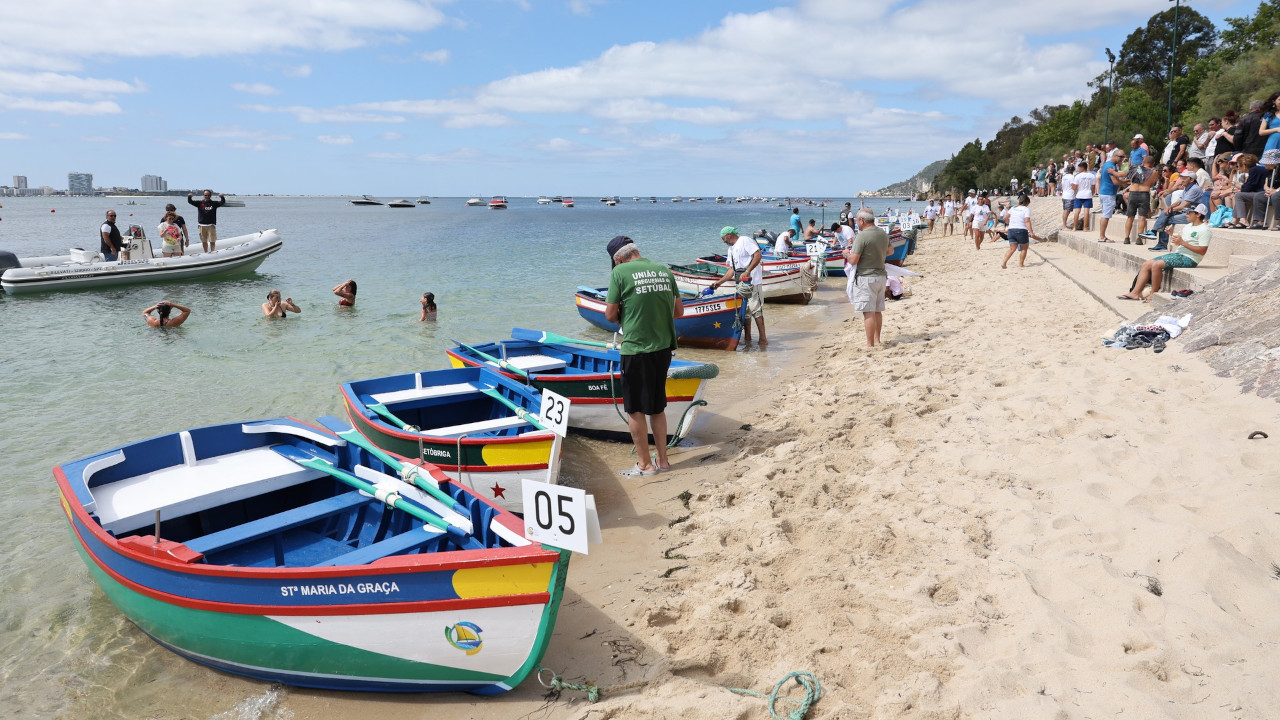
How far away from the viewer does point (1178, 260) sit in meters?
10.8

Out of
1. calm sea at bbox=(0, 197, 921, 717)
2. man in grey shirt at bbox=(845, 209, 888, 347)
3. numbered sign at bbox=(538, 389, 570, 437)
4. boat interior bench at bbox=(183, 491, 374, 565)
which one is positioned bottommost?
calm sea at bbox=(0, 197, 921, 717)

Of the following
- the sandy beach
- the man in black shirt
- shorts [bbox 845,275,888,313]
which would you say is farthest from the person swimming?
the man in black shirt

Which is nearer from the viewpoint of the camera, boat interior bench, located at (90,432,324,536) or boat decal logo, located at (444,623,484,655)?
boat decal logo, located at (444,623,484,655)

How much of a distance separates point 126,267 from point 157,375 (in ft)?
43.7

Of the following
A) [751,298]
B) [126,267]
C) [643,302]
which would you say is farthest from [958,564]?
[126,267]

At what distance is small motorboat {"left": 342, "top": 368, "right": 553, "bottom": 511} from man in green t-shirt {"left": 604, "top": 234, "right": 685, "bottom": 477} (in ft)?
3.36

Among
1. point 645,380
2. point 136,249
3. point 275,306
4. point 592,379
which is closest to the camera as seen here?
Result: point 645,380

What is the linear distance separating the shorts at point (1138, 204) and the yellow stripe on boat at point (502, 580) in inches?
655

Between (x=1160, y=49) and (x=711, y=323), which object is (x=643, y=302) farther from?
(x=1160, y=49)

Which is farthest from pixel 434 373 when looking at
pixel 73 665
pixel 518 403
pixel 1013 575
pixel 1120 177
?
pixel 1120 177

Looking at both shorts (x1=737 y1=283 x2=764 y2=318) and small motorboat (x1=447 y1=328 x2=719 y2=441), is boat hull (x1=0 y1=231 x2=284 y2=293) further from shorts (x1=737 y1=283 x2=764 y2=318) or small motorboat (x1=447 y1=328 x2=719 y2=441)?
shorts (x1=737 y1=283 x2=764 y2=318)

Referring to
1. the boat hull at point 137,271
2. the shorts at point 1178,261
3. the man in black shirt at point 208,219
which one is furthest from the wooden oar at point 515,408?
the boat hull at point 137,271

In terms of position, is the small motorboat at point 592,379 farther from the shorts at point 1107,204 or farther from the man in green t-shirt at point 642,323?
the shorts at point 1107,204

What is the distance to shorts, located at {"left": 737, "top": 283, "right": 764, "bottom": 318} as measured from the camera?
13.2 meters
